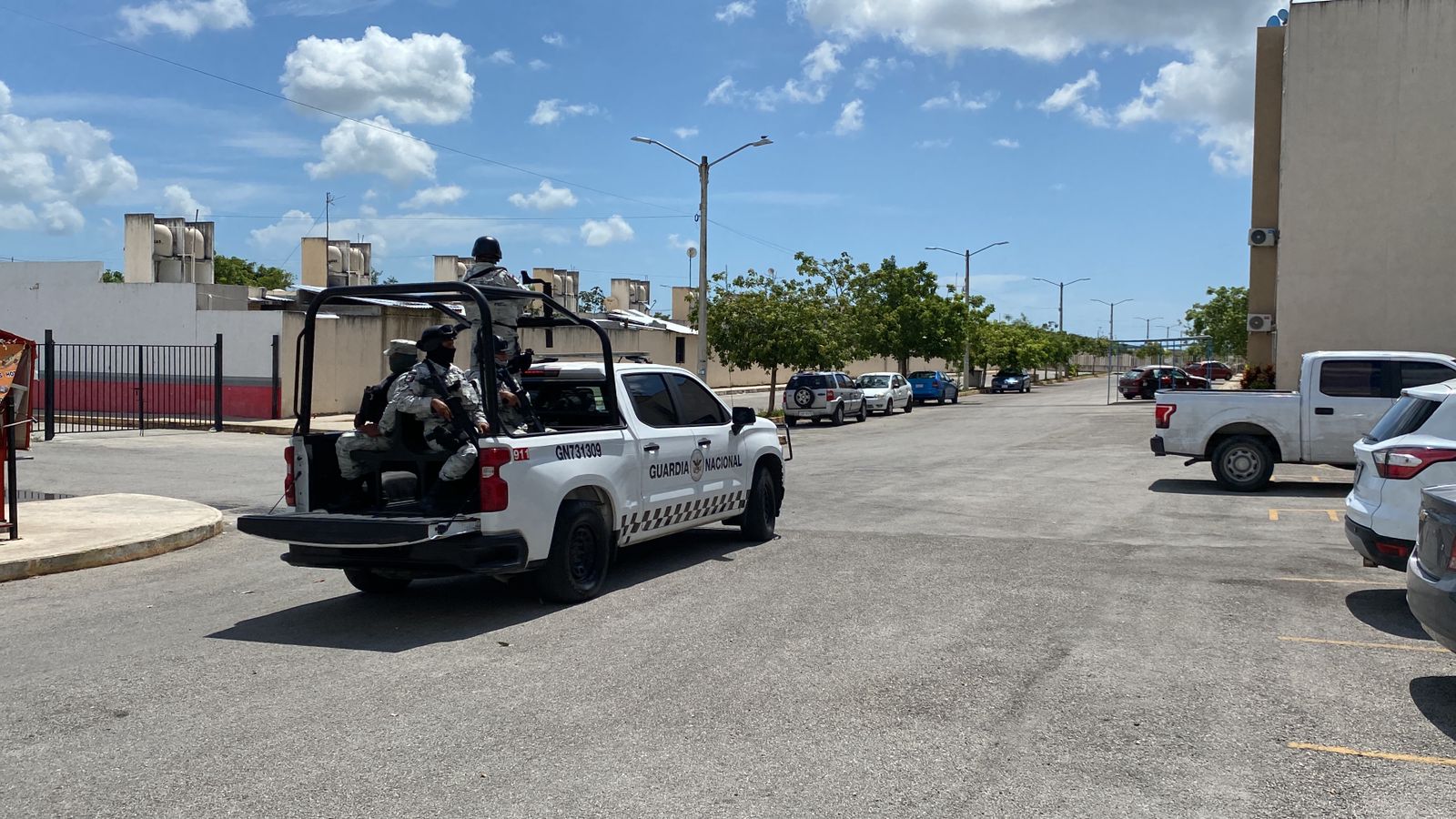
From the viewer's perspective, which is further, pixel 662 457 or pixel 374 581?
pixel 662 457

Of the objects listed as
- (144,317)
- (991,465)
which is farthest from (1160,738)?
(144,317)

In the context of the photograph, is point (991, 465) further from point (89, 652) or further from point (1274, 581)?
point (89, 652)

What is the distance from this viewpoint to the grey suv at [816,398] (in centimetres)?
3569

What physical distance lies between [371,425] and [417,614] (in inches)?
52.9

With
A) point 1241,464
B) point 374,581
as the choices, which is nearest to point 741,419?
point 374,581

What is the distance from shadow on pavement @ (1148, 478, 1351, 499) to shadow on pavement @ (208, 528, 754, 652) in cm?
911

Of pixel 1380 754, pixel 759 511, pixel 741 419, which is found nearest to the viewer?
pixel 1380 754

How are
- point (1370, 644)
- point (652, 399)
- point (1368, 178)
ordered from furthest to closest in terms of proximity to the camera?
point (1368, 178)
point (652, 399)
point (1370, 644)

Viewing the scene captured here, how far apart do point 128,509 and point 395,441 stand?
6690 millimetres

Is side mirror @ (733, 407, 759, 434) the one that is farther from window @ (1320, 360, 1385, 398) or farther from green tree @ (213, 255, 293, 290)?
green tree @ (213, 255, 293, 290)

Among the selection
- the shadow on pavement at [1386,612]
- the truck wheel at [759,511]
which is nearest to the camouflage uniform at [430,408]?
the truck wheel at [759,511]

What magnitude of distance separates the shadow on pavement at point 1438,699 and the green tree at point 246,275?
3029 inches

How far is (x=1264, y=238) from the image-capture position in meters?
37.2

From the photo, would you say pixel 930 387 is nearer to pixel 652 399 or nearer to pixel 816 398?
pixel 816 398
